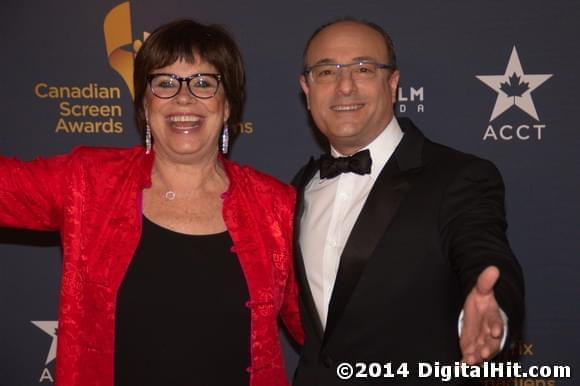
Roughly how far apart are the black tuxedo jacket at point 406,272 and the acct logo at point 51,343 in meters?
1.76

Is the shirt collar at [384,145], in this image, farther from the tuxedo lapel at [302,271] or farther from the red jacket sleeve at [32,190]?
the red jacket sleeve at [32,190]

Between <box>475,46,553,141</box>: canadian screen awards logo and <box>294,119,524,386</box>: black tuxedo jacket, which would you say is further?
<box>475,46,553,141</box>: canadian screen awards logo

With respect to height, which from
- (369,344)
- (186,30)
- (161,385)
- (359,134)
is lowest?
(161,385)

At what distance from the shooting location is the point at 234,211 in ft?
7.06

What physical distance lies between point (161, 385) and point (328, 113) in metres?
1.10

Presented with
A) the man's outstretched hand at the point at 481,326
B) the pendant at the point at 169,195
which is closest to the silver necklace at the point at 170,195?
the pendant at the point at 169,195

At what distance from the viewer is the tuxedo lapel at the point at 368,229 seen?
193 centimetres

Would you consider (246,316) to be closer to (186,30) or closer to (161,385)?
(161,385)

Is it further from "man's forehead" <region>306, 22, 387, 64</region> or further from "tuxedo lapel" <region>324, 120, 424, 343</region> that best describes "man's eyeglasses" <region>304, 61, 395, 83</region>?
"tuxedo lapel" <region>324, 120, 424, 343</region>

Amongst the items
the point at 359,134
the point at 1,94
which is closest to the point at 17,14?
the point at 1,94

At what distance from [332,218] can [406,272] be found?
1.18ft

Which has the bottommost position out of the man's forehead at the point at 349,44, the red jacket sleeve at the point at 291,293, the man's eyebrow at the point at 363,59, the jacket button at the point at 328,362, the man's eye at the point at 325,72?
the jacket button at the point at 328,362

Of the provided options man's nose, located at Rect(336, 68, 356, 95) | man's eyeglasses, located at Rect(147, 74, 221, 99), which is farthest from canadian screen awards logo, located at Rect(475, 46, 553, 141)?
man's eyeglasses, located at Rect(147, 74, 221, 99)

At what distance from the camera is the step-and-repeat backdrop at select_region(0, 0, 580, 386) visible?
295cm
